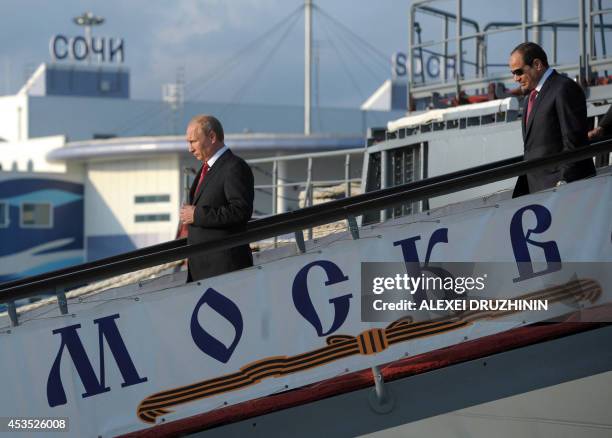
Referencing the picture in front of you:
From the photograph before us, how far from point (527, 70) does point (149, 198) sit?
3303cm

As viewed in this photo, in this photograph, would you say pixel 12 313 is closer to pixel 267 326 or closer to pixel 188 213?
pixel 188 213

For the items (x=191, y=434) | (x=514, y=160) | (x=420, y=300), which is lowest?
(x=191, y=434)

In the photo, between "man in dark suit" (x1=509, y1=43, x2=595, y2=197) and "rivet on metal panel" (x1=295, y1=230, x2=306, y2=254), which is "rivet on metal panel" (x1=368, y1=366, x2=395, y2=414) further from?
"man in dark suit" (x1=509, y1=43, x2=595, y2=197)

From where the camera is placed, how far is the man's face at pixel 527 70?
5.91 meters

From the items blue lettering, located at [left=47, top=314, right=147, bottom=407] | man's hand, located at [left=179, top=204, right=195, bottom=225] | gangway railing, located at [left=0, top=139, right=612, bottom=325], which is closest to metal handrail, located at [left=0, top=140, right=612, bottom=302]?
gangway railing, located at [left=0, top=139, right=612, bottom=325]

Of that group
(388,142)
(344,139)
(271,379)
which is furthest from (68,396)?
(344,139)

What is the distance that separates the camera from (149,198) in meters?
38.3

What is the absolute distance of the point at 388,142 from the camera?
543 inches

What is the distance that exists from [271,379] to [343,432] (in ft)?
1.50

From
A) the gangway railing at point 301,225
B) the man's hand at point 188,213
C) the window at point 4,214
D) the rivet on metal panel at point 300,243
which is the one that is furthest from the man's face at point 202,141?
the window at point 4,214

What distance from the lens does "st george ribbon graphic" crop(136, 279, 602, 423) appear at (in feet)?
17.9

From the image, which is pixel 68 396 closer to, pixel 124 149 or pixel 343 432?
pixel 343 432

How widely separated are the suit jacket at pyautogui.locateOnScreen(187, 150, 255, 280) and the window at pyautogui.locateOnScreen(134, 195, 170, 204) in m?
32.0

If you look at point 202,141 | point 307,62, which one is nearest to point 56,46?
point 307,62
